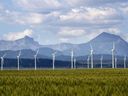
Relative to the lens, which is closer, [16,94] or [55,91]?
[16,94]

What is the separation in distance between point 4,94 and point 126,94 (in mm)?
7647

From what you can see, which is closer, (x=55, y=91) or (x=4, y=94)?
(x=4, y=94)

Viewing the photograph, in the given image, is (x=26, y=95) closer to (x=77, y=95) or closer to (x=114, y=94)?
(x=77, y=95)

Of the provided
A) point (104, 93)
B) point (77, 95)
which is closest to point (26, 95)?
point (77, 95)

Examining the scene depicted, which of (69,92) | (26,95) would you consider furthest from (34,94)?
(69,92)

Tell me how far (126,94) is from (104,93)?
61.8 inches

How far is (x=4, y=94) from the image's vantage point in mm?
30281

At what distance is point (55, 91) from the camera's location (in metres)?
32.3

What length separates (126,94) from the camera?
29625 millimetres

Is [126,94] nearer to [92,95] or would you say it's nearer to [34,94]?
[92,95]

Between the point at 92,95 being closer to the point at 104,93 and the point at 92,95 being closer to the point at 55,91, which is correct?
the point at 104,93

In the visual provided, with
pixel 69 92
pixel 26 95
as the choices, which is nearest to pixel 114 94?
pixel 69 92

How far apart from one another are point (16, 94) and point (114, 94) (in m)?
6.05

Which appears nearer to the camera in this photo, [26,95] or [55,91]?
[26,95]
